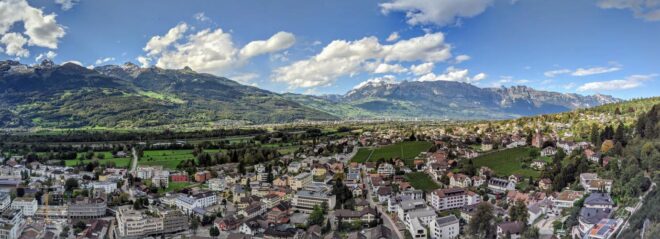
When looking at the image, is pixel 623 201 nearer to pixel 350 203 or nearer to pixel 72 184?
pixel 350 203

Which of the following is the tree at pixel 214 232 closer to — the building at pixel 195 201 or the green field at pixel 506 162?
the building at pixel 195 201

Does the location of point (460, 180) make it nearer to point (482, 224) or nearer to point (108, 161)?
point (482, 224)

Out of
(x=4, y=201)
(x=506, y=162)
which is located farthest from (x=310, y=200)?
(x=4, y=201)

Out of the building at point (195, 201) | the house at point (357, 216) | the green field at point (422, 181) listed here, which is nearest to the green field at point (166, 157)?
the building at point (195, 201)

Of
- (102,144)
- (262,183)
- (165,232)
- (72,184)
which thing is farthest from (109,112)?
(165,232)

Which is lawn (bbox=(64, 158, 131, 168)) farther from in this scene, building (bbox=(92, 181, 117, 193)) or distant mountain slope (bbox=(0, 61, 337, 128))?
distant mountain slope (bbox=(0, 61, 337, 128))
